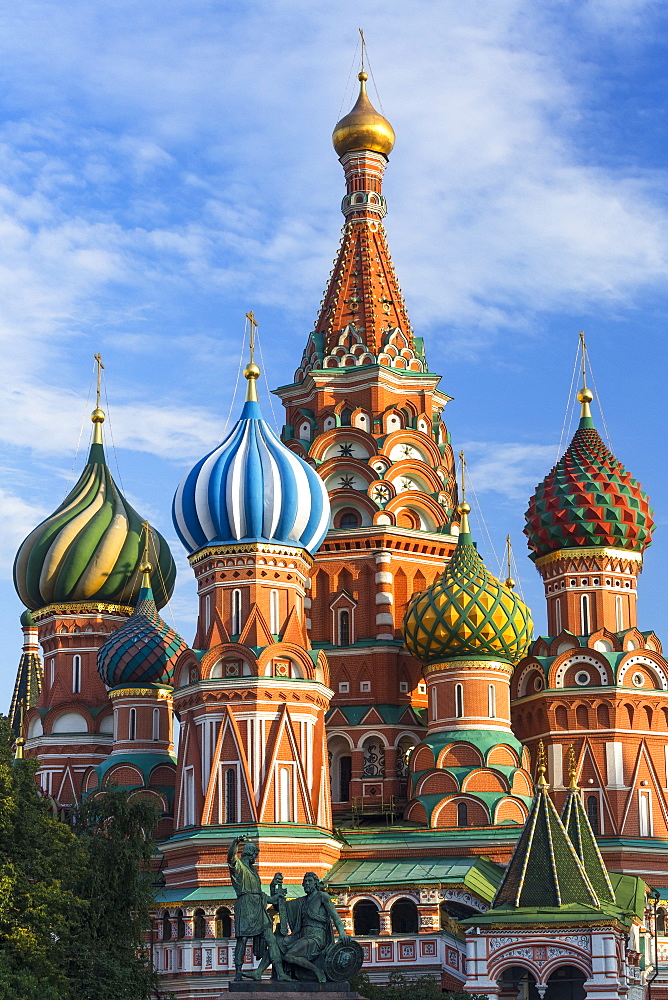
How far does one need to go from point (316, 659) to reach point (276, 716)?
183 centimetres

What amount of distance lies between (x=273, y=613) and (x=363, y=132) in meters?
13.7

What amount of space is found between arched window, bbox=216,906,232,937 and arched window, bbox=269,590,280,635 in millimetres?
5444

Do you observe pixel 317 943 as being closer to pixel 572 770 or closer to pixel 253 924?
pixel 253 924

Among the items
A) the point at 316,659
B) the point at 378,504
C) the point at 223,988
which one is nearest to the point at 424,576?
the point at 378,504

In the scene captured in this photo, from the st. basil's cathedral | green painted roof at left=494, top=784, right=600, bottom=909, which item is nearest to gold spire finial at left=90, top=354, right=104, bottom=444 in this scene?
the st. basil's cathedral

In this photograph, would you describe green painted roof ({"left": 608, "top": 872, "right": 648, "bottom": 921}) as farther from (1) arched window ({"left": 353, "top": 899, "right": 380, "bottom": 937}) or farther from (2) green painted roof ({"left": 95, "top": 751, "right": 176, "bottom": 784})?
(2) green painted roof ({"left": 95, "top": 751, "right": 176, "bottom": 784})

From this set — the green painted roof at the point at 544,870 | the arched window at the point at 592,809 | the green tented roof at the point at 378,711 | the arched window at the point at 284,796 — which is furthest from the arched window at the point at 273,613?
the arched window at the point at 592,809

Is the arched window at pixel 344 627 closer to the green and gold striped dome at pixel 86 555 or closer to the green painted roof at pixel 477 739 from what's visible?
the green painted roof at pixel 477 739

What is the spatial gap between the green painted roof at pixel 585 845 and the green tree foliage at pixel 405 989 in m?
3.30

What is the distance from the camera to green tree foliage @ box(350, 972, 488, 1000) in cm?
3241

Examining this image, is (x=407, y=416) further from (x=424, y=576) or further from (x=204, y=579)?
(x=204, y=579)

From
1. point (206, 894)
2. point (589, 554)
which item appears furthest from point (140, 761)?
point (589, 554)

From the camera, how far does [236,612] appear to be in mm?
38469

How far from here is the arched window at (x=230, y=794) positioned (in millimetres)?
36906
